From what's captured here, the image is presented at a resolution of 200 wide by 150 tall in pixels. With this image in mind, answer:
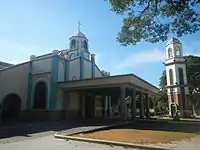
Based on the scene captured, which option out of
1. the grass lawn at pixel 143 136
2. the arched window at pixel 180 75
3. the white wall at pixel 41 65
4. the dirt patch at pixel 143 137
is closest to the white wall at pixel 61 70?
the white wall at pixel 41 65

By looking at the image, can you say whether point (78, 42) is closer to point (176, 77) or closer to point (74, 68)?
point (74, 68)

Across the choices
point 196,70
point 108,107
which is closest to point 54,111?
point 108,107

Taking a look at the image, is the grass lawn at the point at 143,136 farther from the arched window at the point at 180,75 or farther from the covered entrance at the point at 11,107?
the arched window at the point at 180,75

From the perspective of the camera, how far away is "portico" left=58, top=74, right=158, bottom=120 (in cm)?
1825

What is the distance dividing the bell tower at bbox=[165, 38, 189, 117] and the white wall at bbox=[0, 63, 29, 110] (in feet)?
71.5

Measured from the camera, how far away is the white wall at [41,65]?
22.5 metres

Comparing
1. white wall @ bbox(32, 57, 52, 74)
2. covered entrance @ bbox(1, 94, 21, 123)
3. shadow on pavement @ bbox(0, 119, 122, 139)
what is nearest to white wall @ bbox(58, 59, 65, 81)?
white wall @ bbox(32, 57, 52, 74)

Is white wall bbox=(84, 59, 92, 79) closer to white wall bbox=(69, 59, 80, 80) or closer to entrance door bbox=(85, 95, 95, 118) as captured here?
white wall bbox=(69, 59, 80, 80)

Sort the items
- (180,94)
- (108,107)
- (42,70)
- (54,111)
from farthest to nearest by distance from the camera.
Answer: (180,94) < (108,107) < (42,70) < (54,111)

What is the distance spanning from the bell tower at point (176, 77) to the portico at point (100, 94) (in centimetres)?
1009

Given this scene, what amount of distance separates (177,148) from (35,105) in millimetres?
17811

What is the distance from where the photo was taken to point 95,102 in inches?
1054

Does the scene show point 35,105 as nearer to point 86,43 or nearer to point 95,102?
point 95,102

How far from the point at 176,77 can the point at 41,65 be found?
21420 millimetres
